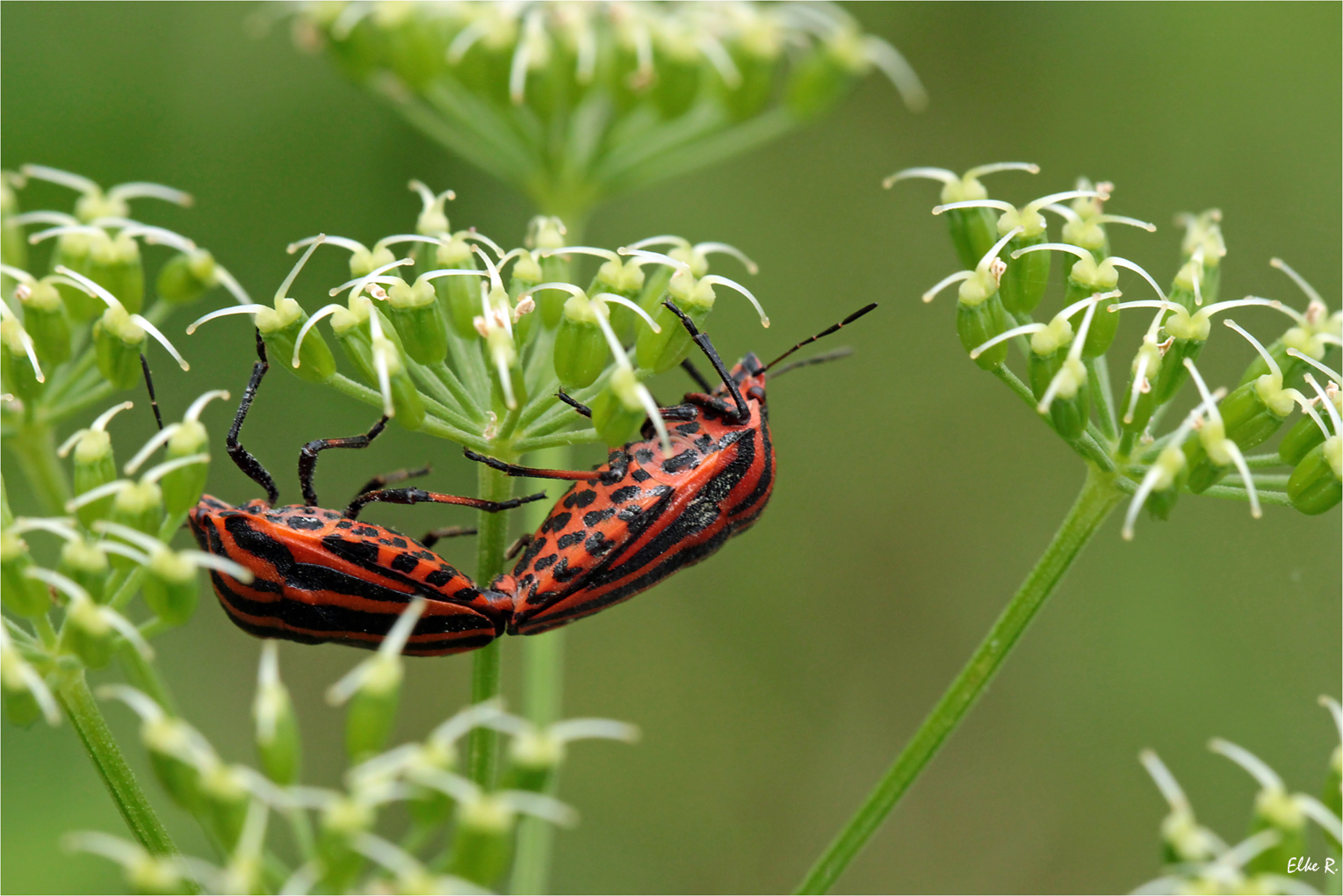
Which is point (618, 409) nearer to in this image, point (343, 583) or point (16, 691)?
point (343, 583)

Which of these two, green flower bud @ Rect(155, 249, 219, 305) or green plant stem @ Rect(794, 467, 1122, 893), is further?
green flower bud @ Rect(155, 249, 219, 305)

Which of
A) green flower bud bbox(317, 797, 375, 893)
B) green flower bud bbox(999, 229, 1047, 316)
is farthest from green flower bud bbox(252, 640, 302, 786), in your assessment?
green flower bud bbox(999, 229, 1047, 316)

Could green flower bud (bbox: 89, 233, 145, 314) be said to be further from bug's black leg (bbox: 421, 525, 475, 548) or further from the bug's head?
the bug's head

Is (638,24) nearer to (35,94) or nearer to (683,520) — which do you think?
(683,520)

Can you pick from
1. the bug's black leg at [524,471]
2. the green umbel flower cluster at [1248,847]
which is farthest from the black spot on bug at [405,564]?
the green umbel flower cluster at [1248,847]

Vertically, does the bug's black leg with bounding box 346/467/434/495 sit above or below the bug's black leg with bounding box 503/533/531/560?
above

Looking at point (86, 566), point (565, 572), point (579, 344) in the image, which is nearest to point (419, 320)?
point (579, 344)

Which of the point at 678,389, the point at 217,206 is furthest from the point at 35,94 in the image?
the point at 678,389
